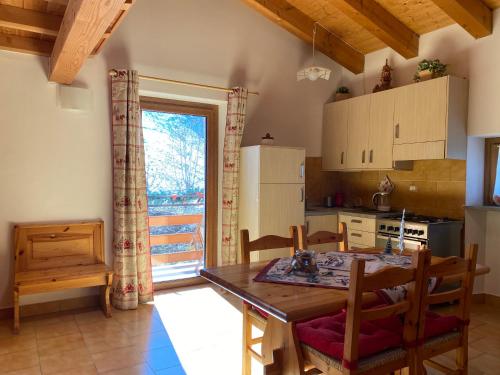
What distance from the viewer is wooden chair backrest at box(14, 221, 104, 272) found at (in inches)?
123

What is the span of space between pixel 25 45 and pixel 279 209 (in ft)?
8.97

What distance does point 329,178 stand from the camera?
16.5 feet

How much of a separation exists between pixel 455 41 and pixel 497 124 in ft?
3.18

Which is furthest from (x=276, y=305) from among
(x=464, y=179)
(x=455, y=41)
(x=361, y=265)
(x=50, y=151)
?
(x=455, y=41)

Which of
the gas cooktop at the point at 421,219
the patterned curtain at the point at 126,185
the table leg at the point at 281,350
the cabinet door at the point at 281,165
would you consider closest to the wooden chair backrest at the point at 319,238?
the table leg at the point at 281,350

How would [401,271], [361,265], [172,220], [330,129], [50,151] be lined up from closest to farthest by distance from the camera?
1. [361,265]
2. [401,271]
3. [50,151]
4. [172,220]
5. [330,129]

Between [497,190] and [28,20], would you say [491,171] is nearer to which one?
[497,190]

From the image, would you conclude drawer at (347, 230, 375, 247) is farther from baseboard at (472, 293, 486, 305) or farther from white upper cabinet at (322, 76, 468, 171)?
baseboard at (472, 293, 486, 305)

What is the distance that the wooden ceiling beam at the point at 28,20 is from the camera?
2.62m

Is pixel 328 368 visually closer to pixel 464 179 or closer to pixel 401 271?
pixel 401 271

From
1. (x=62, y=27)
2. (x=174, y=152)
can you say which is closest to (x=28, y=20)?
(x=62, y=27)

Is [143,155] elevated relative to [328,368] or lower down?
elevated

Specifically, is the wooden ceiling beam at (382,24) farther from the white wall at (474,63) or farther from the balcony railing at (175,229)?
the balcony railing at (175,229)

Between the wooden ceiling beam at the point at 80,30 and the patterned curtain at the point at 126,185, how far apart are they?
481 mm
